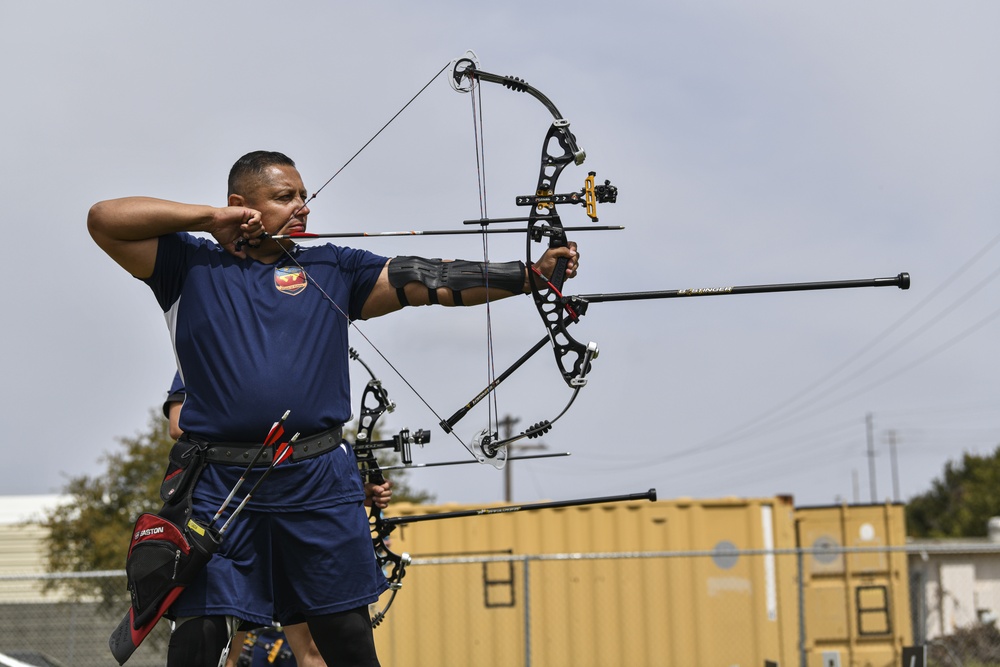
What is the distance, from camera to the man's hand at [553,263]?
368 cm

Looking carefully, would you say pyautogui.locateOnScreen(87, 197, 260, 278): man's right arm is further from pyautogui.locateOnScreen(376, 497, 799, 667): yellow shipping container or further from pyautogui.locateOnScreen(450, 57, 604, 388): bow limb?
pyautogui.locateOnScreen(376, 497, 799, 667): yellow shipping container

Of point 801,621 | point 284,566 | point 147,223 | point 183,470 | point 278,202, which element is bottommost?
point 801,621

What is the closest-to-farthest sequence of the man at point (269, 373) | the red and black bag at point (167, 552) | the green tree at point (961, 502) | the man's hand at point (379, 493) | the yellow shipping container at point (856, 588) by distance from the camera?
the red and black bag at point (167, 552), the man at point (269, 373), the man's hand at point (379, 493), the yellow shipping container at point (856, 588), the green tree at point (961, 502)

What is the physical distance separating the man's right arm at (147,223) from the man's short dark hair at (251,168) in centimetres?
14

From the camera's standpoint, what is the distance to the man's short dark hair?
3734mm

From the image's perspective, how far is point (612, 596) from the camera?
1190 centimetres

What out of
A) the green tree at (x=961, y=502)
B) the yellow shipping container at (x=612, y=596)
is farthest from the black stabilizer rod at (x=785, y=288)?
the green tree at (x=961, y=502)

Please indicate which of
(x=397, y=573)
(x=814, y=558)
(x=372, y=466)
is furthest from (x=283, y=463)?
(x=814, y=558)

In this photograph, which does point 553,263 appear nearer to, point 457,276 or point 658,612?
point 457,276

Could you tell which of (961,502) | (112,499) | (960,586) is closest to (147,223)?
(112,499)

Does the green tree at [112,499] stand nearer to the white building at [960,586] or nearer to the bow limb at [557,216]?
the white building at [960,586]

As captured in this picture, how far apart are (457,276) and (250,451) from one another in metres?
0.83

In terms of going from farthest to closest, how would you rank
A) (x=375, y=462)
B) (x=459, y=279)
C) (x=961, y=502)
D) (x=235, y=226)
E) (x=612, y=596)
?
(x=961, y=502) < (x=612, y=596) < (x=375, y=462) < (x=459, y=279) < (x=235, y=226)

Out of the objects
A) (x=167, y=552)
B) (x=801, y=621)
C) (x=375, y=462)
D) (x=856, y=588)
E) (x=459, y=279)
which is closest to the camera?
(x=167, y=552)
